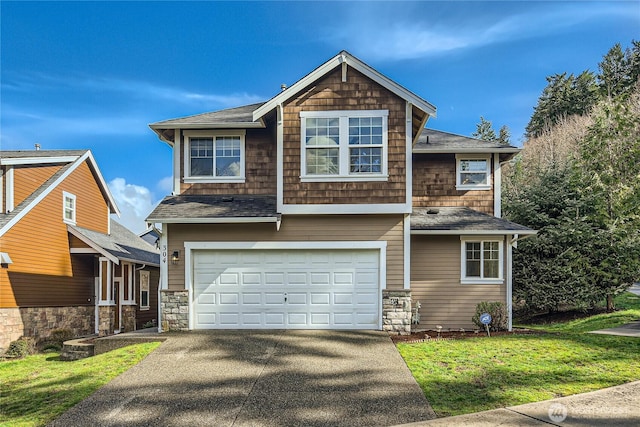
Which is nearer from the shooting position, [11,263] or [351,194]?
[351,194]

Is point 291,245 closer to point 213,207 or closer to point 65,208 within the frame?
point 213,207

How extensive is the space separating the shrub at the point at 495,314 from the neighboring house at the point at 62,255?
11.8 m

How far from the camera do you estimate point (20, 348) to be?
1289 centimetres

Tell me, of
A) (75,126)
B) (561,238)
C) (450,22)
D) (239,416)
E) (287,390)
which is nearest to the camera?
(239,416)

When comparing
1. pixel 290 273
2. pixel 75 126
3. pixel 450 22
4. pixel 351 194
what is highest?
pixel 450 22

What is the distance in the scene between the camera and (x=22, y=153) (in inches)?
611

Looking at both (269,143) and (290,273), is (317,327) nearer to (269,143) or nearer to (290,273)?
(290,273)

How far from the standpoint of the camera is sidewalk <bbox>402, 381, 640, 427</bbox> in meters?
5.90

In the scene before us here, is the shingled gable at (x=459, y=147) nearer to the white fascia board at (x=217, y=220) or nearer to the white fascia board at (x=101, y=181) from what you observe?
the white fascia board at (x=217, y=220)

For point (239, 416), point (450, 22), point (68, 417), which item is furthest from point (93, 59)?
point (239, 416)

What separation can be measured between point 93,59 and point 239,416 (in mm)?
15362

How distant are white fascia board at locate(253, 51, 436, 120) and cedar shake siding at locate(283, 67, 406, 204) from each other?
0.17 meters

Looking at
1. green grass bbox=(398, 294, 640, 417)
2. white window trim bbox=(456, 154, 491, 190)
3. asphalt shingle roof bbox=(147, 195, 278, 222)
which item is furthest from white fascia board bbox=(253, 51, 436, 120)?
green grass bbox=(398, 294, 640, 417)

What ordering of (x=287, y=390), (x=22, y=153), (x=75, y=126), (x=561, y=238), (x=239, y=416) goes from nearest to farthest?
(x=239, y=416), (x=287, y=390), (x=22, y=153), (x=561, y=238), (x=75, y=126)
